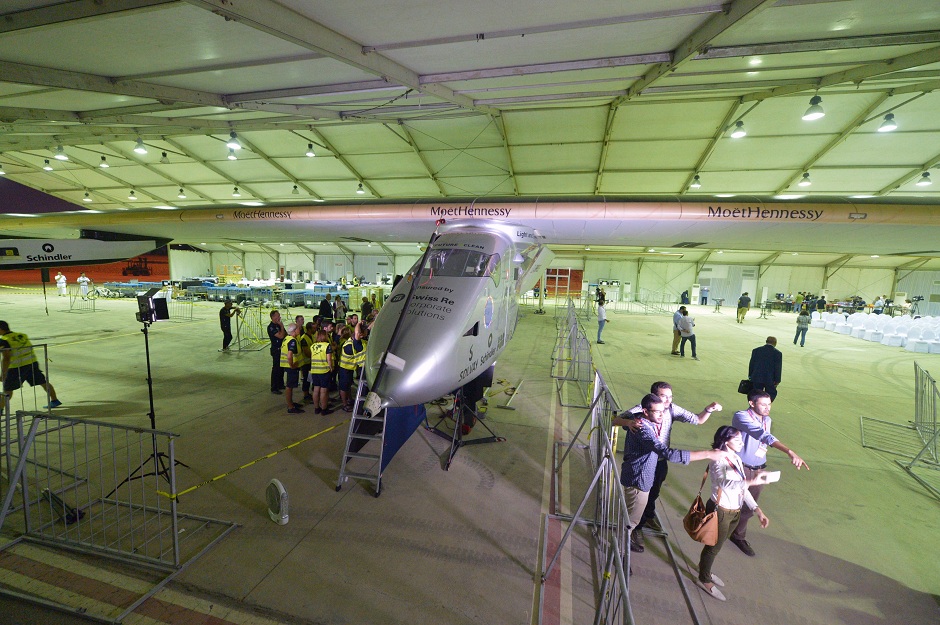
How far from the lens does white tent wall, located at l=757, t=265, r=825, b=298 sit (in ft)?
123

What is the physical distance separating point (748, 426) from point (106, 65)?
11.3m

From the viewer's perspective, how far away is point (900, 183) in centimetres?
1861

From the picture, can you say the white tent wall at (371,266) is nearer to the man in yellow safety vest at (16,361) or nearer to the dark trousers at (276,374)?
the dark trousers at (276,374)

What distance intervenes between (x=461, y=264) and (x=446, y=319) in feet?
3.96

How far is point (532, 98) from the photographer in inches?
420

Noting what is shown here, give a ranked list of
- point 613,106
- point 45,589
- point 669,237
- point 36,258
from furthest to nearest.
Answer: point 613,106 → point 36,258 → point 669,237 → point 45,589

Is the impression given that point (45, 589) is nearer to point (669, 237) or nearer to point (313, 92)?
point (313, 92)

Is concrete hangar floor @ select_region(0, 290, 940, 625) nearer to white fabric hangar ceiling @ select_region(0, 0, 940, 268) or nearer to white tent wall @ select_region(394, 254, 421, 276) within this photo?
white fabric hangar ceiling @ select_region(0, 0, 940, 268)

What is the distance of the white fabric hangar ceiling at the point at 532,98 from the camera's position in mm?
5141

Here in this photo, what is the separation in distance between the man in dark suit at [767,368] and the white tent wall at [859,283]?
146 feet

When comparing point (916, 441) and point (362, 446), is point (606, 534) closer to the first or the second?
point (362, 446)

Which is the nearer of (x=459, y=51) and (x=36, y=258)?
(x=459, y=51)

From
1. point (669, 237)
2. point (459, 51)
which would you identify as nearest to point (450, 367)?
point (459, 51)

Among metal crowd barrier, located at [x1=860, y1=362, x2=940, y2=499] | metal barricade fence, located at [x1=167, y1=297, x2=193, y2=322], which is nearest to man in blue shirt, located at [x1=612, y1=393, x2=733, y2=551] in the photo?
metal crowd barrier, located at [x1=860, y1=362, x2=940, y2=499]
